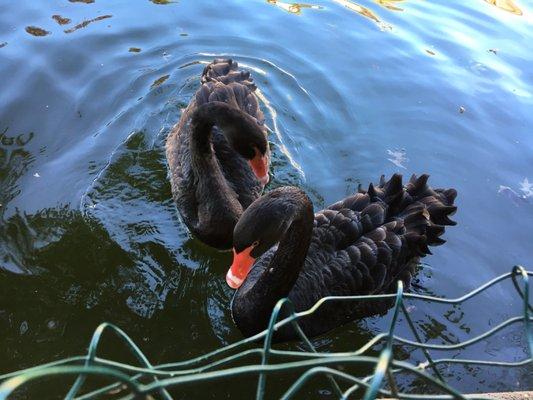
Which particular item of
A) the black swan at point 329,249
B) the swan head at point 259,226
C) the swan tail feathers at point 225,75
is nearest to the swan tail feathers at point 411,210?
the black swan at point 329,249

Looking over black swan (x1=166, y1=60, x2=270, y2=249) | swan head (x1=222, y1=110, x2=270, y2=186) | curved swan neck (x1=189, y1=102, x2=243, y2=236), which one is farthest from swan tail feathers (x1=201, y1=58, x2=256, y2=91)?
swan head (x1=222, y1=110, x2=270, y2=186)

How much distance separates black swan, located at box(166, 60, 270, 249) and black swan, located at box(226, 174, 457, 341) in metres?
0.44

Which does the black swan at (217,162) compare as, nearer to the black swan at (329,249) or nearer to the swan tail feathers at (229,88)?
the swan tail feathers at (229,88)

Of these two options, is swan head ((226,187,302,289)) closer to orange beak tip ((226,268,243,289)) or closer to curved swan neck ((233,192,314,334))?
orange beak tip ((226,268,243,289))

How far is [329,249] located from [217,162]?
1.11 metres

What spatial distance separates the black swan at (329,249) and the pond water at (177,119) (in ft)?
0.80

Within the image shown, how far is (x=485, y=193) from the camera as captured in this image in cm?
468

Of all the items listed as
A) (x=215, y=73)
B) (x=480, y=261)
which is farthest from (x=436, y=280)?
(x=215, y=73)

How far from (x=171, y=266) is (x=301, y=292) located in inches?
34.4

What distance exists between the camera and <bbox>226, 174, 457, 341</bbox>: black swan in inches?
116

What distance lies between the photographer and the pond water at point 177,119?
3.40m

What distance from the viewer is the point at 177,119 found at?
4.99 m

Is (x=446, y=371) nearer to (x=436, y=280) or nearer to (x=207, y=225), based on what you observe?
(x=436, y=280)

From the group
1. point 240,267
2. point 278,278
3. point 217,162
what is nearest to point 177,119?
point 217,162
